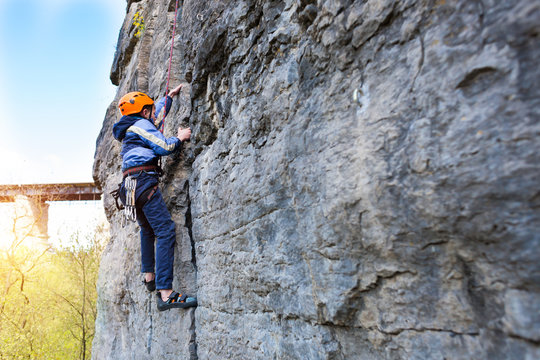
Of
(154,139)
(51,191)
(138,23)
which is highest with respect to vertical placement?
(138,23)

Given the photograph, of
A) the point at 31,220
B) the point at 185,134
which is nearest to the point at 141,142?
the point at 185,134

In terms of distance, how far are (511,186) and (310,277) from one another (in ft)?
3.98

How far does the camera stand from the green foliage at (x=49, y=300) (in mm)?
10297

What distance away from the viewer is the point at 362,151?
1800 mm

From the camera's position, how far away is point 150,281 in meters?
→ 4.04

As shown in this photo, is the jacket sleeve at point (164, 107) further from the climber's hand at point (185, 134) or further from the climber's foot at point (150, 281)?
the climber's foot at point (150, 281)

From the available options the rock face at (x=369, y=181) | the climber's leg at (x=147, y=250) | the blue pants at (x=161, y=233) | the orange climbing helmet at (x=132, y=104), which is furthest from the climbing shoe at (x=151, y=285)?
the orange climbing helmet at (x=132, y=104)

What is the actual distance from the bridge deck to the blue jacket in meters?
11.4

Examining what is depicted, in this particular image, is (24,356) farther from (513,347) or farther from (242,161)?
(513,347)

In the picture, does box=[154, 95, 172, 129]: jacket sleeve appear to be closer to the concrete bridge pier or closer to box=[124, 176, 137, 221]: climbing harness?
box=[124, 176, 137, 221]: climbing harness

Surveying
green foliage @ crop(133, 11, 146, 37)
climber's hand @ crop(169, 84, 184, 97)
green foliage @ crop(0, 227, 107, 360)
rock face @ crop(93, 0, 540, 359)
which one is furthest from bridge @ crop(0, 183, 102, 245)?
rock face @ crop(93, 0, 540, 359)

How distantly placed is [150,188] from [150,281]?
103cm

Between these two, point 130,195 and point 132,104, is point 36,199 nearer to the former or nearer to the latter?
point 132,104

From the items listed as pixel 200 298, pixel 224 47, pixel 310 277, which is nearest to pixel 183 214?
pixel 200 298
